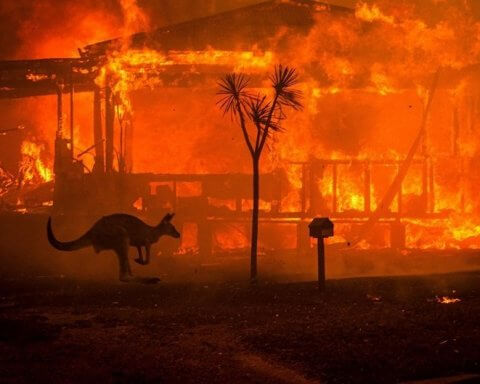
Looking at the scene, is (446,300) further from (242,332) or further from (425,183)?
(425,183)

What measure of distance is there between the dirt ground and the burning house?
4376 mm

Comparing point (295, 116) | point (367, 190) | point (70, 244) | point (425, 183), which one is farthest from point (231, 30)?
point (70, 244)

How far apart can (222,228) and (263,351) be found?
10.3 meters

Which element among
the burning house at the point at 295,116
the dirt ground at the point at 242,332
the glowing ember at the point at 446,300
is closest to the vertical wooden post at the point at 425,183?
the burning house at the point at 295,116

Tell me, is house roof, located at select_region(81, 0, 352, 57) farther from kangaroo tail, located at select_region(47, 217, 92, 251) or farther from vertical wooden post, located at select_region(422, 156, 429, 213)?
kangaroo tail, located at select_region(47, 217, 92, 251)

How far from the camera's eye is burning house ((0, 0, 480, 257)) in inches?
554

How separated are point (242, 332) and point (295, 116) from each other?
1112 centimetres

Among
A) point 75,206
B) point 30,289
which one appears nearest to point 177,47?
point 75,206

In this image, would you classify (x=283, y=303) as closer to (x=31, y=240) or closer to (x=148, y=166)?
(x=31, y=240)

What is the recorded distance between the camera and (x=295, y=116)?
55.3 feet

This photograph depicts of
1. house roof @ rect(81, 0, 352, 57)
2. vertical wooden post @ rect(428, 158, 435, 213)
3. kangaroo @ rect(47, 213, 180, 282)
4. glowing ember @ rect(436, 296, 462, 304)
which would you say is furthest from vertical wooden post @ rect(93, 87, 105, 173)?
glowing ember @ rect(436, 296, 462, 304)

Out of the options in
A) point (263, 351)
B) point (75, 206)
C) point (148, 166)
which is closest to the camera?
point (263, 351)

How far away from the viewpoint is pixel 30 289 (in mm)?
9781

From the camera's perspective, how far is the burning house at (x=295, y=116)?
1408 centimetres
